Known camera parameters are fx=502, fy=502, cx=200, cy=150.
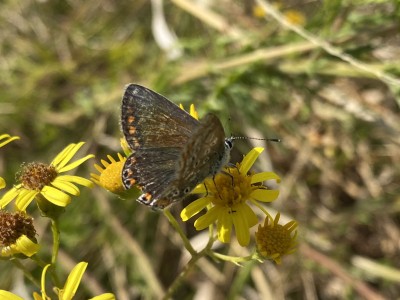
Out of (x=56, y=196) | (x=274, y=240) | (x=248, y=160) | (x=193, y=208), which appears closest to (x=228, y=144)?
(x=248, y=160)

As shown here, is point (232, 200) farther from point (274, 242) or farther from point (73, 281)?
point (73, 281)

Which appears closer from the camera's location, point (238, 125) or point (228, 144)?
point (228, 144)

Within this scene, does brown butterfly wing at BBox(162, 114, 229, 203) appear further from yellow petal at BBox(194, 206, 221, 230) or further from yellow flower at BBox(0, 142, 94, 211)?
yellow flower at BBox(0, 142, 94, 211)

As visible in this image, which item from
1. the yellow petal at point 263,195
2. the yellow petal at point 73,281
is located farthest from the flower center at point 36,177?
the yellow petal at point 263,195

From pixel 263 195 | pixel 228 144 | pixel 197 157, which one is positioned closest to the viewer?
pixel 197 157

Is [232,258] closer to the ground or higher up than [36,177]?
closer to the ground

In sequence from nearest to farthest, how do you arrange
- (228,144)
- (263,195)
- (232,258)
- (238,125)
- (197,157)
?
(197,157), (232,258), (263,195), (228,144), (238,125)
